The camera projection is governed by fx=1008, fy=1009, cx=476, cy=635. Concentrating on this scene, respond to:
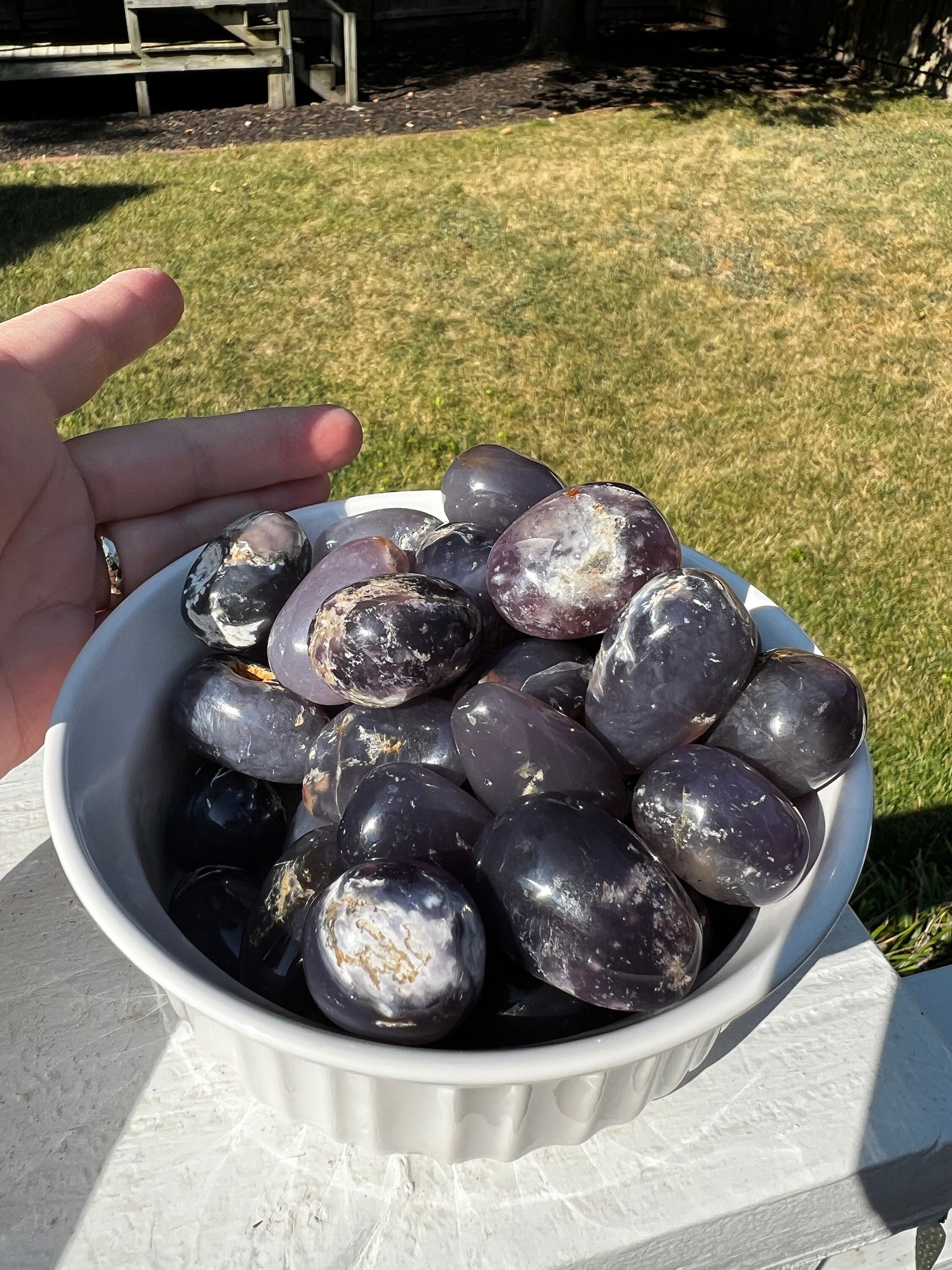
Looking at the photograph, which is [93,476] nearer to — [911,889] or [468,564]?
[468,564]

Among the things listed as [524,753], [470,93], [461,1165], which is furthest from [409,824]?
[470,93]

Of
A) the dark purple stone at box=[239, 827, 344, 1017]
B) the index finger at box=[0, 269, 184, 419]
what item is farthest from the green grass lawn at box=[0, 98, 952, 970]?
the index finger at box=[0, 269, 184, 419]

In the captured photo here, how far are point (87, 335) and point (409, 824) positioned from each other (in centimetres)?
76

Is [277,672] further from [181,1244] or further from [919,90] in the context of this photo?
[919,90]

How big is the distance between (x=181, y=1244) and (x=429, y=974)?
318 mm

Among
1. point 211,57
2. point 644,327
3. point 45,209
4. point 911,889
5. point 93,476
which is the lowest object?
point 911,889

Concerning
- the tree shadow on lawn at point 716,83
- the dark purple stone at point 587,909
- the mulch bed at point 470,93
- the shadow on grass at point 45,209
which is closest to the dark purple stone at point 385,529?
the dark purple stone at point 587,909

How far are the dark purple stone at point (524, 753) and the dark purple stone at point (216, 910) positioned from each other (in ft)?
0.56

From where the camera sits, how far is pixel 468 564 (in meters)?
0.78

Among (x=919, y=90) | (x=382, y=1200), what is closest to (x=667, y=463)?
(x=382, y=1200)

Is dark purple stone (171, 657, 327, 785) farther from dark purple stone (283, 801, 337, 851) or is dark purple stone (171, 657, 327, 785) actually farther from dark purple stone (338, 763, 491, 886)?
dark purple stone (338, 763, 491, 886)

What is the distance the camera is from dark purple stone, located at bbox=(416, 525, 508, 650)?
77cm

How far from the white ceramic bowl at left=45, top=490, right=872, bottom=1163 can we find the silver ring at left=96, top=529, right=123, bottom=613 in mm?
344

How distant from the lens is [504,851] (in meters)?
0.56
